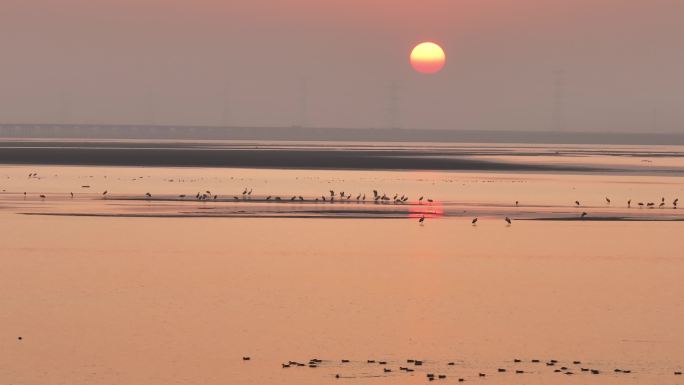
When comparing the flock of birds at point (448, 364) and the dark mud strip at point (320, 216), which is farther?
the dark mud strip at point (320, 216)

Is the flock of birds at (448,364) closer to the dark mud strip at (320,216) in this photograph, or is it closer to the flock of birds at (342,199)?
the dark mud strip at (320,216)

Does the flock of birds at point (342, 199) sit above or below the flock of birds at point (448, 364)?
above

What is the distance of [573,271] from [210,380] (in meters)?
15.0

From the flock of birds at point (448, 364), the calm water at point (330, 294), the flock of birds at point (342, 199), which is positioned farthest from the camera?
the flock of birds at point (342, 199)

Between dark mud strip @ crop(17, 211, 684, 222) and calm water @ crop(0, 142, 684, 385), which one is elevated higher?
dark mud strip @ crop(17, 211, 684, 222)

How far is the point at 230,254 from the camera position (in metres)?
34.8

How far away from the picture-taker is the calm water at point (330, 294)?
2045 cm

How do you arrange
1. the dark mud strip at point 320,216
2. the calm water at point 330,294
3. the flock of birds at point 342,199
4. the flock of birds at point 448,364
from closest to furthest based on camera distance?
1. the flock of birds at point 448,364
2. the calm water at point 330,294
3. the dark mud strip at point 320,216
4. the flock of birds at point 342,199

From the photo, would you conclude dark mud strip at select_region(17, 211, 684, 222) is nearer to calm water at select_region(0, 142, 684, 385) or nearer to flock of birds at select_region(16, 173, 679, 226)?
calm water at select_region(0, 142, 684, 385)

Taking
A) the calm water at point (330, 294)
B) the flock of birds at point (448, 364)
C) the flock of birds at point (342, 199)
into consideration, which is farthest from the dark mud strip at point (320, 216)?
the flock of birds at point (448, 364)

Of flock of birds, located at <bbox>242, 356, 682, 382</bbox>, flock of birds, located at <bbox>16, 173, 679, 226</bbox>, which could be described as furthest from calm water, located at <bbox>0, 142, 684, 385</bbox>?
flock of birds, located at <bbox>16, 173, 679, 226</bbox>

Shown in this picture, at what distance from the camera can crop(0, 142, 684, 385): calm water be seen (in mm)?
20453

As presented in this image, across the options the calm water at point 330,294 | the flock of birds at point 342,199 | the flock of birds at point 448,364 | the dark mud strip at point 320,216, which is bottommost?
the flock of birds at point 448,364

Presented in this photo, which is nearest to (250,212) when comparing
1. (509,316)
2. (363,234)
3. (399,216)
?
(399,216)
